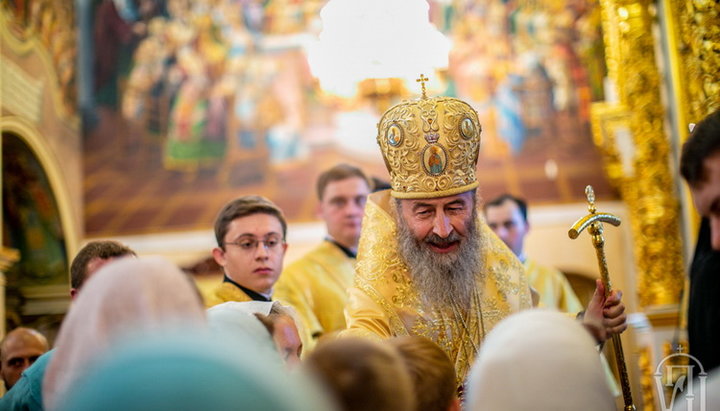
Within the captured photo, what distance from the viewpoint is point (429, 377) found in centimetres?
272

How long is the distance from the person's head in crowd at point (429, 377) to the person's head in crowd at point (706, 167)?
0.84 meters

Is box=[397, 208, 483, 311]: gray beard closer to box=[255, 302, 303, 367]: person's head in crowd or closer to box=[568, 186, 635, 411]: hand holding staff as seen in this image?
box=[568, 186, 635, 411]: hand holding staff

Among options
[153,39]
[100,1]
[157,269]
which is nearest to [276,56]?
[153,39]

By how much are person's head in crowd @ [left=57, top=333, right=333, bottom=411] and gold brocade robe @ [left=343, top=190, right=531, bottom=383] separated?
2.60 metres

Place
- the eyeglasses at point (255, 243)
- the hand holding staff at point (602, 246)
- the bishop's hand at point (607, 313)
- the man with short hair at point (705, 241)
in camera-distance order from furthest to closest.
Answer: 1. the eyeglasses at point (255, 243)
2. the hand holding staff at point (602, 246)
3. the bishop's hand at point (607, 313)
4. the man with short hair at point (705, 241)

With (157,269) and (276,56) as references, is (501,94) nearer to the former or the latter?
(276,56)

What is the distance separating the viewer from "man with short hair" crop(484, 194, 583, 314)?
23.5 feet

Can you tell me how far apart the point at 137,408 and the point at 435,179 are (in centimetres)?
315

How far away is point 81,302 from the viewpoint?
242 centimetres

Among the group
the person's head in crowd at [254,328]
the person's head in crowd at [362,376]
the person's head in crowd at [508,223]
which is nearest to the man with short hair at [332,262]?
the person's head in crowd at [508,223]

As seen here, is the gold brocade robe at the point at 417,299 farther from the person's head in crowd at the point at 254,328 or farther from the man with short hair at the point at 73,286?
the person's head in crowd at the point at 254,328

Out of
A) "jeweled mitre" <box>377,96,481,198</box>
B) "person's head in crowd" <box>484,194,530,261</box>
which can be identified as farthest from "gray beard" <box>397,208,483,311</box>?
"person's head in crowd" <box>484,194,530,261</box>

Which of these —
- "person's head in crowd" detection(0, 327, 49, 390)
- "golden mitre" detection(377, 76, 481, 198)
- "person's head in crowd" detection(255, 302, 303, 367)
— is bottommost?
"person's head in crowd" detection(0, 327, 49, 390)

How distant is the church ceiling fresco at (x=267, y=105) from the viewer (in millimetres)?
14211
